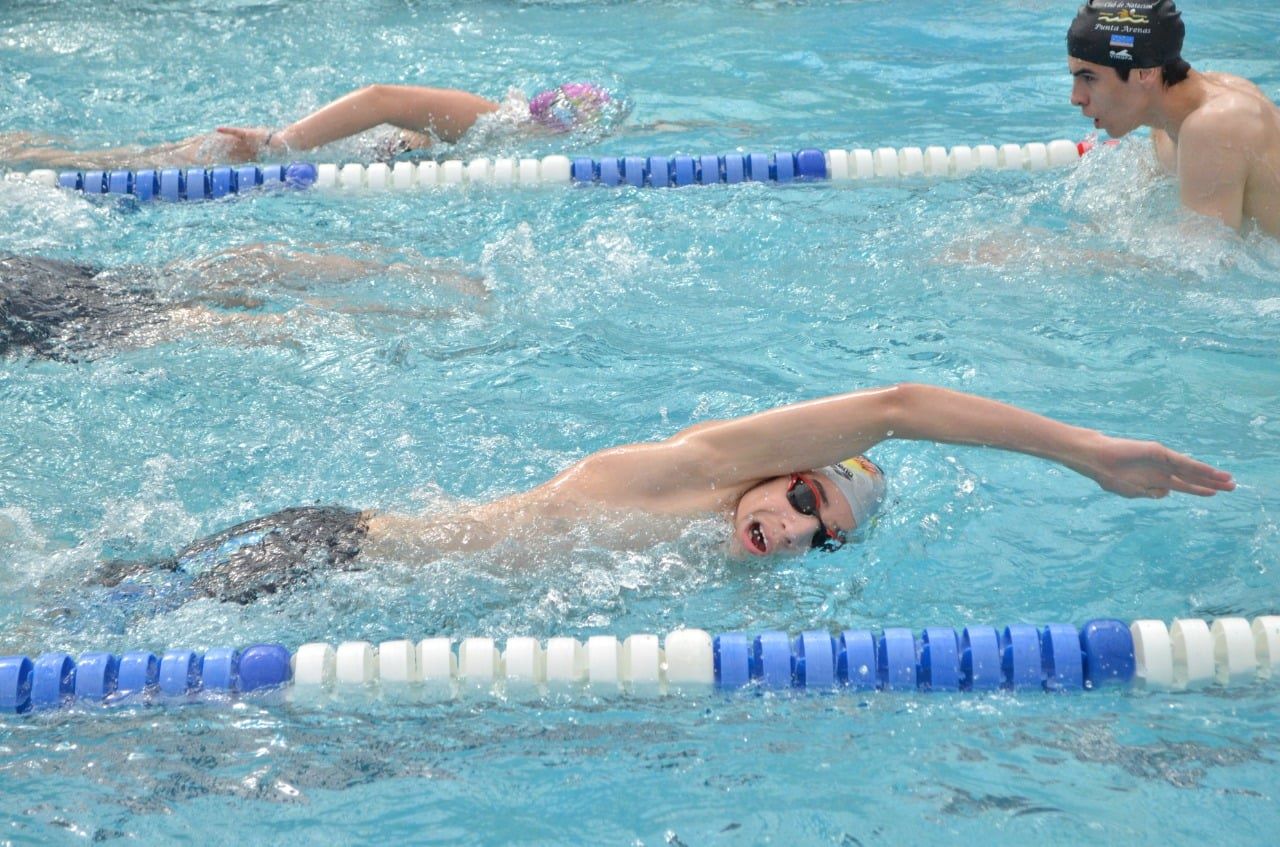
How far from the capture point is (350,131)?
558 centimetres

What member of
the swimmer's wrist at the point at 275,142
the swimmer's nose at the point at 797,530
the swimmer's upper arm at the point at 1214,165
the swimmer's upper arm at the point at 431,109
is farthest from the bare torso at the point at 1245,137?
the swimmer's wrist at the point at 275,142

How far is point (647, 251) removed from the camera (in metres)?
4.82

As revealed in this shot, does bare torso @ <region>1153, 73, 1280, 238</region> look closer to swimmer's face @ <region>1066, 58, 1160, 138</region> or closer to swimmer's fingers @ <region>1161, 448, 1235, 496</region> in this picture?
swimmer's face @ <region>1066, 58, 1160, 138</region>

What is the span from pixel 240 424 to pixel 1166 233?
3.01m

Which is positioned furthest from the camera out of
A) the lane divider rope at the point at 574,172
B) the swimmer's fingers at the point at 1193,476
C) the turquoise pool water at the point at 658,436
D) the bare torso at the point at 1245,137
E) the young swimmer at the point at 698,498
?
the lane divider rope at the point at 574,172

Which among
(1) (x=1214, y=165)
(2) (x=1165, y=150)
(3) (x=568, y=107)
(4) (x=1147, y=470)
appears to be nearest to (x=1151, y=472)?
(4) (x=1147, y=470)

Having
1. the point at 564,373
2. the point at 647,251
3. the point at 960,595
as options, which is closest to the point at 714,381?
the point at 564,373

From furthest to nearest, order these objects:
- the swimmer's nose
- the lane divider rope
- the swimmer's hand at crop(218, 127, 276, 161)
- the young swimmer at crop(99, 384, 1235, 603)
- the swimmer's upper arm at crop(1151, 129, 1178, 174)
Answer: the swimmer's hand at crop(218, 127, 276, 161)
the lane divider rope
the swimmer's upper arm at crop(1151, 129, 1178, 174)
the swimmer's nose
the young swimmer at crop(99, 384, 1235, 603)

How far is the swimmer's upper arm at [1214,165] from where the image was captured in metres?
4.15

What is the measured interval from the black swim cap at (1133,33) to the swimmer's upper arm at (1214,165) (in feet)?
0.78

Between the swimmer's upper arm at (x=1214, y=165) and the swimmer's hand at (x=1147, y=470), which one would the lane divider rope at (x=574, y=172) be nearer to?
the swimmer's upper arm at (x=1214, y=165)

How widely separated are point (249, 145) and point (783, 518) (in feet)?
11.8

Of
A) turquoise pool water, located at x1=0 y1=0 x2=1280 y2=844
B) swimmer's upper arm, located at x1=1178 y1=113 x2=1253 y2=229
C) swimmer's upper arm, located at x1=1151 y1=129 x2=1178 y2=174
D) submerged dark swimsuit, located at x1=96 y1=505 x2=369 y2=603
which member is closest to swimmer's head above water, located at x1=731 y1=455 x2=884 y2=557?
turquoise pool water, located at x1=0 y1=0 x2=1280 y2=844

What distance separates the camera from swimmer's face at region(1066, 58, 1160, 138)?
4.22m
